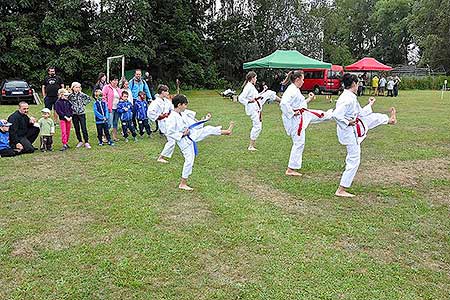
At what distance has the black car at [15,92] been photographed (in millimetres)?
20875

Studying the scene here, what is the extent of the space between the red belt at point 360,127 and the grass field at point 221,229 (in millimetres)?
928

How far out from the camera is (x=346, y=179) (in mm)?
6414

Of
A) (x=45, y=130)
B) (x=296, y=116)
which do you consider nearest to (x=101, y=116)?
(x=45, y=130)

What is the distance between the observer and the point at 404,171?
8.04 m

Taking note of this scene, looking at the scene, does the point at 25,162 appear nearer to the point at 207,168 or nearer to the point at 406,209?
the point at 207,168

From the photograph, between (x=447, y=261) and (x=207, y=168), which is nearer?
(x=447, y=261)

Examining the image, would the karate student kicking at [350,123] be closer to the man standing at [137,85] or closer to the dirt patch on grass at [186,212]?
the dirt patch on grass at [186,212]

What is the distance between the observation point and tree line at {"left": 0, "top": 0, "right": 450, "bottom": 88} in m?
27.0

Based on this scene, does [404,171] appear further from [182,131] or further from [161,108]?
[161,108]

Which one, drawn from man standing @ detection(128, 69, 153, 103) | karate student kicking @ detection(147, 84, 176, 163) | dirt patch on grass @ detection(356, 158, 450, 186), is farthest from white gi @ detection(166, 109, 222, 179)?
man standing @ detection(128, 69, 153, 103)

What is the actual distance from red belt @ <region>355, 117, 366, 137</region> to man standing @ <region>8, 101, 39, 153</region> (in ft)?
22.2

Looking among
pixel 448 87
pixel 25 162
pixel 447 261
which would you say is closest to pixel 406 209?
pixel 447 261

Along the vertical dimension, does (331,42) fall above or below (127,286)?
above

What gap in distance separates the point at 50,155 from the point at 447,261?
766 cm
